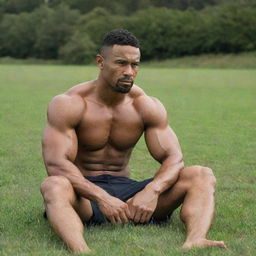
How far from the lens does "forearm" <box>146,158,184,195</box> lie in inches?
219

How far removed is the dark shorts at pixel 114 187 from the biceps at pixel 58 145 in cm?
40

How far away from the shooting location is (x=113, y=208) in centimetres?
526

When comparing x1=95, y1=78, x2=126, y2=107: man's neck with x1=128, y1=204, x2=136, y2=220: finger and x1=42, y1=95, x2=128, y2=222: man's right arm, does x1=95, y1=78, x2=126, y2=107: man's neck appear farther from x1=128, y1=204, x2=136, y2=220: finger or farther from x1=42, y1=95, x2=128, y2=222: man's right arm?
x1=128, y1=204, x2=136, y2=220: finger

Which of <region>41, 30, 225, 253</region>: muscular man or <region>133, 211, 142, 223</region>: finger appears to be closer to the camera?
<region>41, 30, 225, 253</region>: muscular man

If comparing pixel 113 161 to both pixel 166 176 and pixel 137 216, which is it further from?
pixel 137 216

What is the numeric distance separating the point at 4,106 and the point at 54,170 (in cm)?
1424

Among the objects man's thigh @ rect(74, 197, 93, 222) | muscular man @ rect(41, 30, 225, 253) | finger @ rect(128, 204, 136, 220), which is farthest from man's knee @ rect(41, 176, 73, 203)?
finger @ rect(128, 204, 136, 220)

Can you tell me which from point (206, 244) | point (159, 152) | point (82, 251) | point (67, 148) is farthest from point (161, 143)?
point (82, 251)

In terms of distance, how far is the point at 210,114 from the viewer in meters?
18.1

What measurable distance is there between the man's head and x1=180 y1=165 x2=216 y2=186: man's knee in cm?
84

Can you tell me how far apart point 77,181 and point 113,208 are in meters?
0.37

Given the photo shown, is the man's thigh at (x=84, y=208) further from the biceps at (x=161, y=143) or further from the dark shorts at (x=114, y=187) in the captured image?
the biceps at (x=161, y=143)

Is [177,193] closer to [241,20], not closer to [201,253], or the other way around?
[201,253]

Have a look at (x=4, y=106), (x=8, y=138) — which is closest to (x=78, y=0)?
(x=4, y=106)
